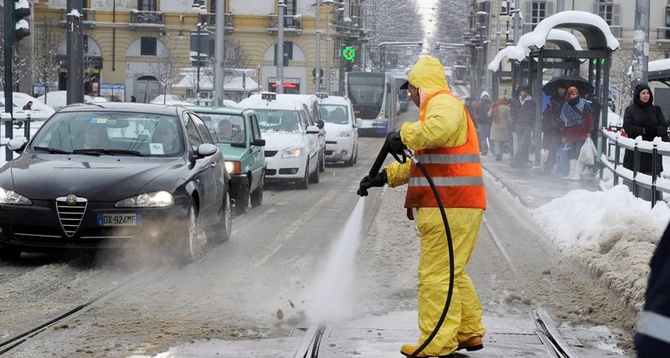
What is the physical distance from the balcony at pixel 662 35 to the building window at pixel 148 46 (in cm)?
3379

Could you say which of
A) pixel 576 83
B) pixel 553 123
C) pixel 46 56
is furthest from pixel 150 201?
pixel 46 56

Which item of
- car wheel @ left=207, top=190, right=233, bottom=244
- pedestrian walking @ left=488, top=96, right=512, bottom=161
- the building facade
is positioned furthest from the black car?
the building facade

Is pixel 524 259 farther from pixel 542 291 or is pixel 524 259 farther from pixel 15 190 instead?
pixel 15 190

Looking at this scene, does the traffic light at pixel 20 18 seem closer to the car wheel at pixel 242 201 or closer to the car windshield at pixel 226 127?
the car windshield at pixel 226 127

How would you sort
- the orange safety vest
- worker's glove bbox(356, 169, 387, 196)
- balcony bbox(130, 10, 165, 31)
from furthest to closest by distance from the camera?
balcony bbox(130, 10, 165, 31) < worker's glove bbox(356, 169, 387, 196) < the orange safety vest

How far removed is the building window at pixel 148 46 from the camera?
84875 millimetres

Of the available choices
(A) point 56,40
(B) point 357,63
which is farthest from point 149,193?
(B) point 357,63

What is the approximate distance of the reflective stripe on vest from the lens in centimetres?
259

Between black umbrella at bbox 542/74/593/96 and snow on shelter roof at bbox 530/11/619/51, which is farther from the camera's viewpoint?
black umbrella at bbox 542/74/593/96

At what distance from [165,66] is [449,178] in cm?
7339

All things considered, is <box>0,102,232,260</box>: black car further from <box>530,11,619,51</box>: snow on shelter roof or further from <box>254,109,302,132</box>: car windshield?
<box>530,11,619,51</box>: snow on shelter roof

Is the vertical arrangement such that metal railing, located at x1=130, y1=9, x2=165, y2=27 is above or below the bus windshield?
above

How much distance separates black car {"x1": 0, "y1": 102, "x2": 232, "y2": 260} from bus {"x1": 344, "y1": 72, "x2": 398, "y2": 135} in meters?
44.8

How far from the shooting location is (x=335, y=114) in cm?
3338
